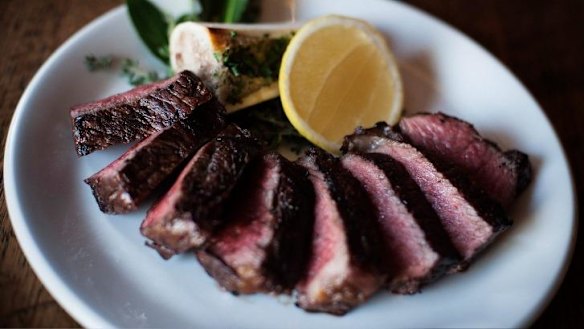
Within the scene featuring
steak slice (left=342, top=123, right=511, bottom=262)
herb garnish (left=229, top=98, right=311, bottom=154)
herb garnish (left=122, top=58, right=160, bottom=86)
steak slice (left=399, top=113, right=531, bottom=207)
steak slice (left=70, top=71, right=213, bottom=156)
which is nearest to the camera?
steak slice (left=342, top=123, right=511, bottom=262)

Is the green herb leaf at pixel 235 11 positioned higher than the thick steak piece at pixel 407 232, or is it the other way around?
the green herb leaf at pixel 235 11

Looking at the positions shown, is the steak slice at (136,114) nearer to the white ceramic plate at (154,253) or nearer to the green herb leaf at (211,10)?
the white ceramic plate at (154,253)

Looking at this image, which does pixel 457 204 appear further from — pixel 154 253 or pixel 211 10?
pixel 211 10

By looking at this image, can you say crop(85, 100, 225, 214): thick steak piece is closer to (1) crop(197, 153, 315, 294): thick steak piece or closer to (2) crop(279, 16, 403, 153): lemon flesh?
(1) crop(197, 153, 315, 294): thick steak piece

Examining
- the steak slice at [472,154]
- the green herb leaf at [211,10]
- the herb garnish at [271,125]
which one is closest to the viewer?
the steak slice at [472,154]

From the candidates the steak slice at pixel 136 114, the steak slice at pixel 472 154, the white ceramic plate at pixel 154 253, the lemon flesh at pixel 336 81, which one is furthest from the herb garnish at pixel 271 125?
the white ceramic plate at pixel 154 253

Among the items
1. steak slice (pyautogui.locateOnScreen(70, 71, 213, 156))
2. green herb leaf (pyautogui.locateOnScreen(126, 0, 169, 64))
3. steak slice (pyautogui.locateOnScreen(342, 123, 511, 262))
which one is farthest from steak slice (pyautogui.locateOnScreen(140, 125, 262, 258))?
green herb leaf (pyautogui.locateOnScreen(126, 0, 169, 64))
